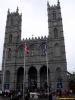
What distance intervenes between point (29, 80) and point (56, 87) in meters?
8.69

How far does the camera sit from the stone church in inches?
1941

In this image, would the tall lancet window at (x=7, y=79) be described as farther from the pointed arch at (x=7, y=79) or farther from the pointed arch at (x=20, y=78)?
the pointed arch at (x=20, y=78)

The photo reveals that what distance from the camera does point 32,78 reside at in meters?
53.0

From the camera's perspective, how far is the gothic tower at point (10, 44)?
53131 mm

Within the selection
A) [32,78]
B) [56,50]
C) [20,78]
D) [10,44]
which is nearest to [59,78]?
[56,50]

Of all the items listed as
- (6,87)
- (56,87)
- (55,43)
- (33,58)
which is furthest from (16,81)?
(55,43)

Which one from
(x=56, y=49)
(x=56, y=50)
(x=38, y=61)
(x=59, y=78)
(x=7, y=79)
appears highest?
(x=56, y=49)

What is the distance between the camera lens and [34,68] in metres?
53.0

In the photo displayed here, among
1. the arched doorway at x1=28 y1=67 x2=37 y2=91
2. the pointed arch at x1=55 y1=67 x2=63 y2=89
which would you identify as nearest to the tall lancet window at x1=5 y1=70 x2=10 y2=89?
the arched doorway at x1=28 y1=67 x2=37 y2=91

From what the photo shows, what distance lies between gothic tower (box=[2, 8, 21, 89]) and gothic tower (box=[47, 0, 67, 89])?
10872 millimetres

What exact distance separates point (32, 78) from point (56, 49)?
11209 millimetres

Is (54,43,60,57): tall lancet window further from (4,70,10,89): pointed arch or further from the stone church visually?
(4,70,10,89): pointed arch

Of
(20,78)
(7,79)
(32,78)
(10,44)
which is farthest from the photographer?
(10,44)

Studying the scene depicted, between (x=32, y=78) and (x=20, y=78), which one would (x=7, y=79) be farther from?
(x=32, y=78)
